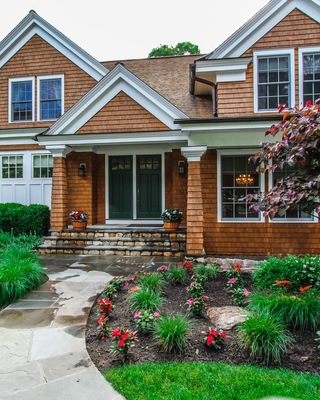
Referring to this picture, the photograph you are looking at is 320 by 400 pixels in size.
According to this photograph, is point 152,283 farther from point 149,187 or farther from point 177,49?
point 177,49

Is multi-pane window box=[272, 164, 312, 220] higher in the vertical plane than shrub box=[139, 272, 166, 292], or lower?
higher

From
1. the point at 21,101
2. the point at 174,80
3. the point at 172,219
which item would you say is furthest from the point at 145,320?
the point at 21,101

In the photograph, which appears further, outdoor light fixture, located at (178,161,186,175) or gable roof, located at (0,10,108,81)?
gable roof, located at (0,10,108,81)

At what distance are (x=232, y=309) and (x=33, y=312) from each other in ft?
8.96

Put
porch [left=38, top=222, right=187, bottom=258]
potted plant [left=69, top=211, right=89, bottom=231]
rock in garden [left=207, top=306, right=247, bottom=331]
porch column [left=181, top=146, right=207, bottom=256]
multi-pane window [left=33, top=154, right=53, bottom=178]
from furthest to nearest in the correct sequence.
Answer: multi-pane window [left=33, top=154, right=53, bottom=178], potted plant [left=69, top=211, right=89, bottom=231], porch [left=38, top=222, right=187, bottom=258], porch column [left=181, top=146, right=207, bottom=256], rock in garden [left=207, top=306, right=247, bottom=331]

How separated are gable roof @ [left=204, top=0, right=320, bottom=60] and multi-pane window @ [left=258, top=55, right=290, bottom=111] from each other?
0.58 metres

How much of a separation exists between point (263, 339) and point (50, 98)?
1002cm

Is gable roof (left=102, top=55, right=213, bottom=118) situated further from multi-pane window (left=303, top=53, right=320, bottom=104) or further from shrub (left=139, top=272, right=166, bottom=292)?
shrub (left=139, top=272, right=166, bottom=292)

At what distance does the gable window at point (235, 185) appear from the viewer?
7.21m

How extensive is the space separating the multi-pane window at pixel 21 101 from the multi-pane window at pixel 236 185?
23.9 feet

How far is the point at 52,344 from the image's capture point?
3.00 m

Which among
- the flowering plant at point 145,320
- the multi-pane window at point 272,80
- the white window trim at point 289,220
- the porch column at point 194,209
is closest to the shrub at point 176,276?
the flowering plant at point 145,320

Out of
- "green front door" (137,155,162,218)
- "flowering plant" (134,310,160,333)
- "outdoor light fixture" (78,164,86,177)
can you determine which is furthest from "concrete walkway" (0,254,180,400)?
"outdoor light fixture" (78,164,86,177)

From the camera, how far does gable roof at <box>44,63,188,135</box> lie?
23.3 ft
